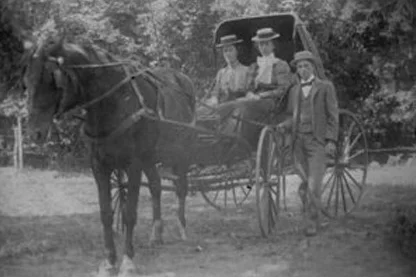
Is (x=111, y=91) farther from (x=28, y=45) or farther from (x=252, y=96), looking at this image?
(x=252, y=96)

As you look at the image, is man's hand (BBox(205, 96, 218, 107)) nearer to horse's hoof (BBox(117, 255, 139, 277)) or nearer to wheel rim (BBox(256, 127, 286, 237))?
wheel rim (BBox(256, 127, 286, 237))

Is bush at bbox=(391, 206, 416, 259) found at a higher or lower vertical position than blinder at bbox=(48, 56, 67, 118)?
lower

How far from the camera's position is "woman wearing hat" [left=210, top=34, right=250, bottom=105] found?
313 inches

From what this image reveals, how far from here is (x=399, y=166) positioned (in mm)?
11555

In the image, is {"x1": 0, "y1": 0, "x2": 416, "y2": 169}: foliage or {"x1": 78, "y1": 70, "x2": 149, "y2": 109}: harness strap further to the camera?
{"x1": 0, "y1": 0, "x2": 416, "y2": 169}: foliage

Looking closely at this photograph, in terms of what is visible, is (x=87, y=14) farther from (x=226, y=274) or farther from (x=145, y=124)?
(x=226, y=274)

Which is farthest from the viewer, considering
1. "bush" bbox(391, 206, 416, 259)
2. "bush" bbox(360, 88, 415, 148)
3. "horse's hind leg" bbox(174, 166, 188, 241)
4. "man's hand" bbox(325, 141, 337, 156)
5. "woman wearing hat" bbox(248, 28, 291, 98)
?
"bush" bbox(360, 88, 415, 148)

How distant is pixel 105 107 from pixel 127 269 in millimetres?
1449

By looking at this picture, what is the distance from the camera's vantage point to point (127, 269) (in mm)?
5605

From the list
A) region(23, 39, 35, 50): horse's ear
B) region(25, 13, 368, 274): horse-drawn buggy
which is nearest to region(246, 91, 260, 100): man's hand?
region(25, 13, 368, 274): horse-drawn buggy

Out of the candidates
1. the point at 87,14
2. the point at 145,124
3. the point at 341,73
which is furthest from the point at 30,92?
the point at 341,73

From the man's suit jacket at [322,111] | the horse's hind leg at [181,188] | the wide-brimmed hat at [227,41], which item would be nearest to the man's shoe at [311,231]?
the man's suit jacket at [322,111]

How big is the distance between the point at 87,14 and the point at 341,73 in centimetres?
558

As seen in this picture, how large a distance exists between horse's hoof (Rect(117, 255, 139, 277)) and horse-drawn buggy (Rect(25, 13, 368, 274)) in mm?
93
